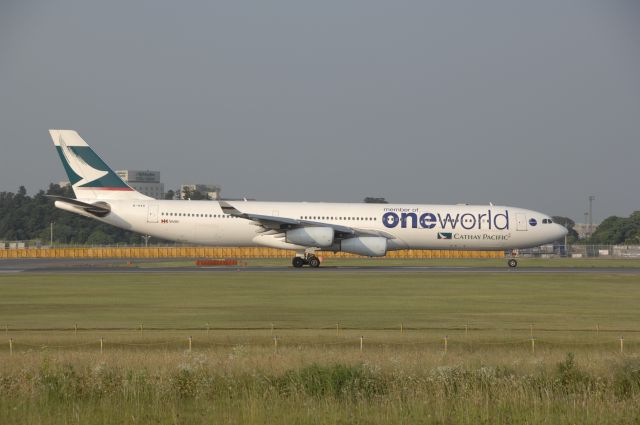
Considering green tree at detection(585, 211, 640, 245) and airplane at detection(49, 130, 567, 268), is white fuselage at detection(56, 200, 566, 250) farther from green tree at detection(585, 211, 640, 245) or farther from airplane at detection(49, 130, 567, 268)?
green tree at detection(585, 211, 640, 245)

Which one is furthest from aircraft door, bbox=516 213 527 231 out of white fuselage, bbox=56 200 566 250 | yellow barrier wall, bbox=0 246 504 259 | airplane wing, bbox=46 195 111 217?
airplane wing, bbox=46 195 111 217

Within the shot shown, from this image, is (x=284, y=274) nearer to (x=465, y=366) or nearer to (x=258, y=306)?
(x=258, y=306)

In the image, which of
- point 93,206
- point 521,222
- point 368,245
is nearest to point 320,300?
point 368,245

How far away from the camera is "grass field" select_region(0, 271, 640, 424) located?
15711mm

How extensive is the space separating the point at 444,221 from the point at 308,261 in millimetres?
10471

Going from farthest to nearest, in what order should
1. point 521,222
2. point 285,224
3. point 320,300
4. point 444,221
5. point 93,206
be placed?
1. point 521,222
2. point 444,221
3. point 93,206
4. point 285,224
5. point 320,300

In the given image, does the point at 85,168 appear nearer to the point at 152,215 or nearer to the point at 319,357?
the point at 152,215

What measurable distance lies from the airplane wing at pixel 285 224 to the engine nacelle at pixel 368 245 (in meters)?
1.19

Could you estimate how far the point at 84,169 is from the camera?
6228 cm

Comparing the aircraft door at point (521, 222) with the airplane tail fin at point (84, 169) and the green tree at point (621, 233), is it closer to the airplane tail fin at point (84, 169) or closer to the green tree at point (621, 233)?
the airplane tail fin at point (84, 169)

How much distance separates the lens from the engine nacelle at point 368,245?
5828 centimetres

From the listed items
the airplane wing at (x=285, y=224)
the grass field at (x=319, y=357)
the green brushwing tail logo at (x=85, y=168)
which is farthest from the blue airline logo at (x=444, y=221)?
the green brushwing tail logo at (x=85, y=168)

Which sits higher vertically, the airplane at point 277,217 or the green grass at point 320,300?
the airplane at point 277,217

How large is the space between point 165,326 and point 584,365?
14.1m
